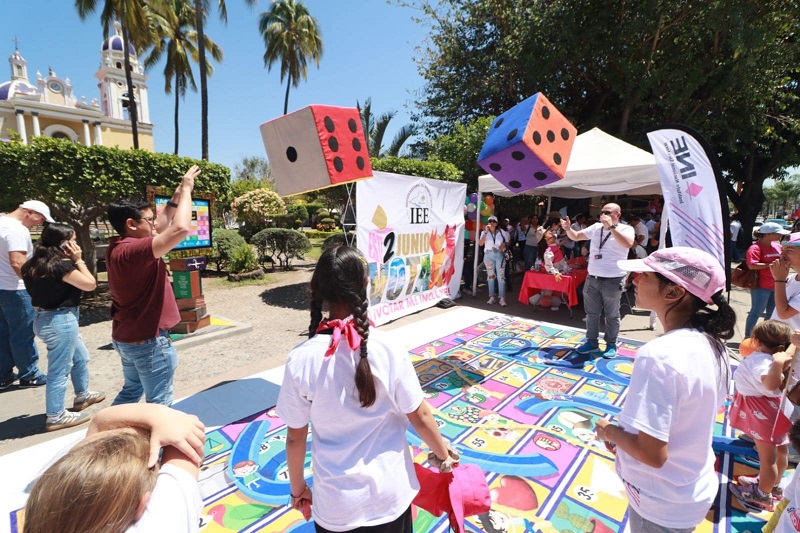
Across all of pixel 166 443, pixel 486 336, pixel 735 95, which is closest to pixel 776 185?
pixel 735 95

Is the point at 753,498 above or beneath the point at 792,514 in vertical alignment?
beneath

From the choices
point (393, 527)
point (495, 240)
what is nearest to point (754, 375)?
point (393, 527)

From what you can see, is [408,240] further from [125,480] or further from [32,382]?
[125,480]

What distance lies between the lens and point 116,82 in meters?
38.1

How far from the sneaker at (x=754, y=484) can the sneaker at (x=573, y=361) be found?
1.96m

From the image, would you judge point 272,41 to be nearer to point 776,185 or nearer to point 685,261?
point 685,261

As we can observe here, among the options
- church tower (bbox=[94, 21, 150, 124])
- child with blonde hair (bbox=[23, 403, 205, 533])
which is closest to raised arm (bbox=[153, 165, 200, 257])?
child with blonde hair (bbox=[23, 403, 205, 533])

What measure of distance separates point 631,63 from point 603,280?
944cm

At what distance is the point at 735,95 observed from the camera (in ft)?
36.0

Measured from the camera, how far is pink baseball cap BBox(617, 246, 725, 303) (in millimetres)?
1313

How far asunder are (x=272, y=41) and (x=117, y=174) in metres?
19.5

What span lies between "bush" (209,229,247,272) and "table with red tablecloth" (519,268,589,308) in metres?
7.99

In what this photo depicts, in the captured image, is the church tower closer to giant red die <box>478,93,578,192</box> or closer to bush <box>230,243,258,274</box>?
bush <box>230,243,258,274</box>

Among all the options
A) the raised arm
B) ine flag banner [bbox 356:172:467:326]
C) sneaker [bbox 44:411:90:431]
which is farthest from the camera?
ine flag banner [bbox 356:172:467:326]
